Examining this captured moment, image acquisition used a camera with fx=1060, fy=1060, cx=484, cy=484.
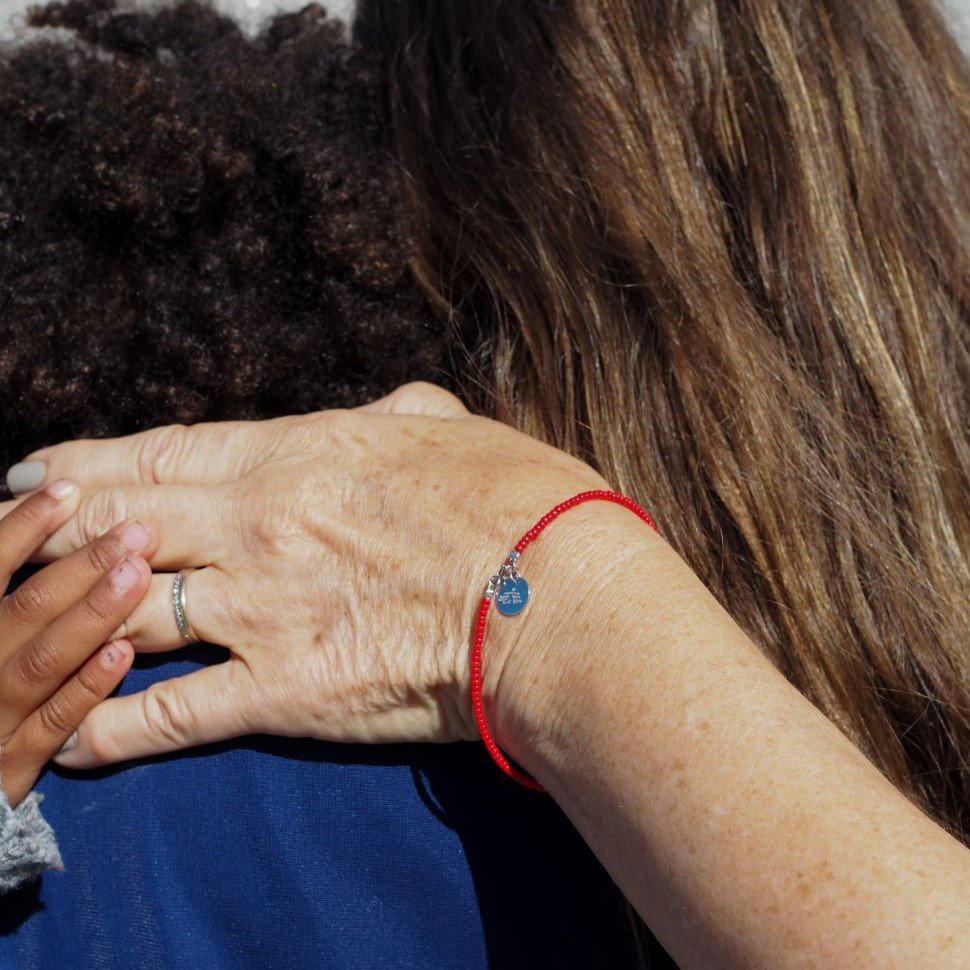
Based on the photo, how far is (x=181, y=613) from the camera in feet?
4.08

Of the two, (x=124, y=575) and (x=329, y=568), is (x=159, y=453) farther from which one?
(x=329, y=568)

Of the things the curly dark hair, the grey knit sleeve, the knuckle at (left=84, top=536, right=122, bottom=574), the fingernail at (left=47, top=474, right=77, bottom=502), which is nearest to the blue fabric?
the grey knit sleeve

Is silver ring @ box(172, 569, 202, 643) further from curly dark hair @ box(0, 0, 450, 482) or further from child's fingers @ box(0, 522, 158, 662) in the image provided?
curly dark hair @ box(0, 0, 450, 482)

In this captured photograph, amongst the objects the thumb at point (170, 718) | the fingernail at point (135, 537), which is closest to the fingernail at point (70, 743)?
the thumb at point (170, 718)

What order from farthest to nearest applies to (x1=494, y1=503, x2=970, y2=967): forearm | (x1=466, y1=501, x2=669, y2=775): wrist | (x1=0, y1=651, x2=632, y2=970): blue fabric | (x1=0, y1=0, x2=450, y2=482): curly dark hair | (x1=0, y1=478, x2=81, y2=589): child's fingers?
(x1=0, y1=0, x2=450, y2=482): curly dark hair < (x1=0, y1=478, x2=81, y2=589): child's fingers < (x1=0, y1=651, x2=632, y2=970): blue fabric < (x1=466, y1=501, x2=669, y2=775): wrist < (x1=494, y1=503, x2=970, y2=967): forearm

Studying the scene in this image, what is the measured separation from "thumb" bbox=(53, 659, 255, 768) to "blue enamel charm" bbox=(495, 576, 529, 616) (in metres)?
0.31

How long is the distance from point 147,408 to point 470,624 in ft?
2.01

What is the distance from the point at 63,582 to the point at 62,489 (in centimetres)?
14

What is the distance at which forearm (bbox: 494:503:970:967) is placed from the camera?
2.76ft

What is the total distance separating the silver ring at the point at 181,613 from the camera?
1.24 meters

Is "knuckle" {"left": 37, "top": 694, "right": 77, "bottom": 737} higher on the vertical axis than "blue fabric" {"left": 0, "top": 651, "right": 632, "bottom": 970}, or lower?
higher

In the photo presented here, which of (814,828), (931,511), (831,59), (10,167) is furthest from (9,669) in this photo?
(831,59)

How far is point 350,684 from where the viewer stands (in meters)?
1.17

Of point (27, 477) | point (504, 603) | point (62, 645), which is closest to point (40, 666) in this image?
point (62, 645)
